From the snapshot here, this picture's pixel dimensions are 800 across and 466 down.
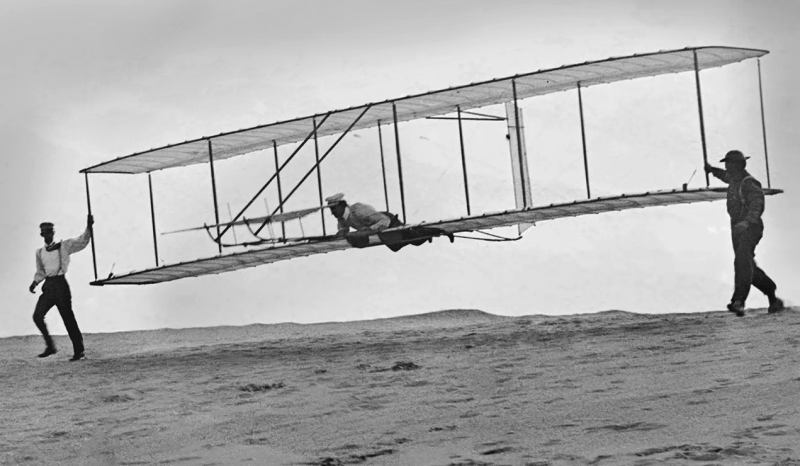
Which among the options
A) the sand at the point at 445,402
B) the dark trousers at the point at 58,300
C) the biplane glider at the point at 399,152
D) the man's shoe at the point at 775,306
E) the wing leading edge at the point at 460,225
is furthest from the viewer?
the dark trousers at the point at 58,300

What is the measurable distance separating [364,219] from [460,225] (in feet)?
4.56

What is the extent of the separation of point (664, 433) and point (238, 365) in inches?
296

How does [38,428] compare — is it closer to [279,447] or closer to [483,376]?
[279,447]

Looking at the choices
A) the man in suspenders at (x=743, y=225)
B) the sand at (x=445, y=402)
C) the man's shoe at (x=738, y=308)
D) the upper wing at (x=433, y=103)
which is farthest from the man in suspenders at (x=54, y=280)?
the man's shoe at (x=738, y=308)

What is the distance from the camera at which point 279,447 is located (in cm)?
795

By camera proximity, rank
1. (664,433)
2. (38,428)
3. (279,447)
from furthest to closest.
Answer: (38,428) < (279,447) < (664,433)

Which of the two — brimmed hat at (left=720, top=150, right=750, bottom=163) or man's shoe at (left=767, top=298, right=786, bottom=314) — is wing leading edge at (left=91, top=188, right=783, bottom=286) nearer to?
brimmed hat at (left=720, top=150, right=750, bottom=163)

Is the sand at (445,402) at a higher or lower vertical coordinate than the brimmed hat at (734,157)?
lower

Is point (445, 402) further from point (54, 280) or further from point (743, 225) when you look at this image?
point (54, 280)

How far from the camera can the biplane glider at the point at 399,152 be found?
14.3 meters

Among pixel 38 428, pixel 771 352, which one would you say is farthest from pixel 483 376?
pixel 38 428

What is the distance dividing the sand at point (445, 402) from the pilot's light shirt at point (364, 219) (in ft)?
5.31

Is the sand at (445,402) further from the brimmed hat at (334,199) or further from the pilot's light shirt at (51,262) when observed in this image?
the brimmed hat at (334,199)

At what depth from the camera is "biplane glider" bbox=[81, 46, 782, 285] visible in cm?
1427
